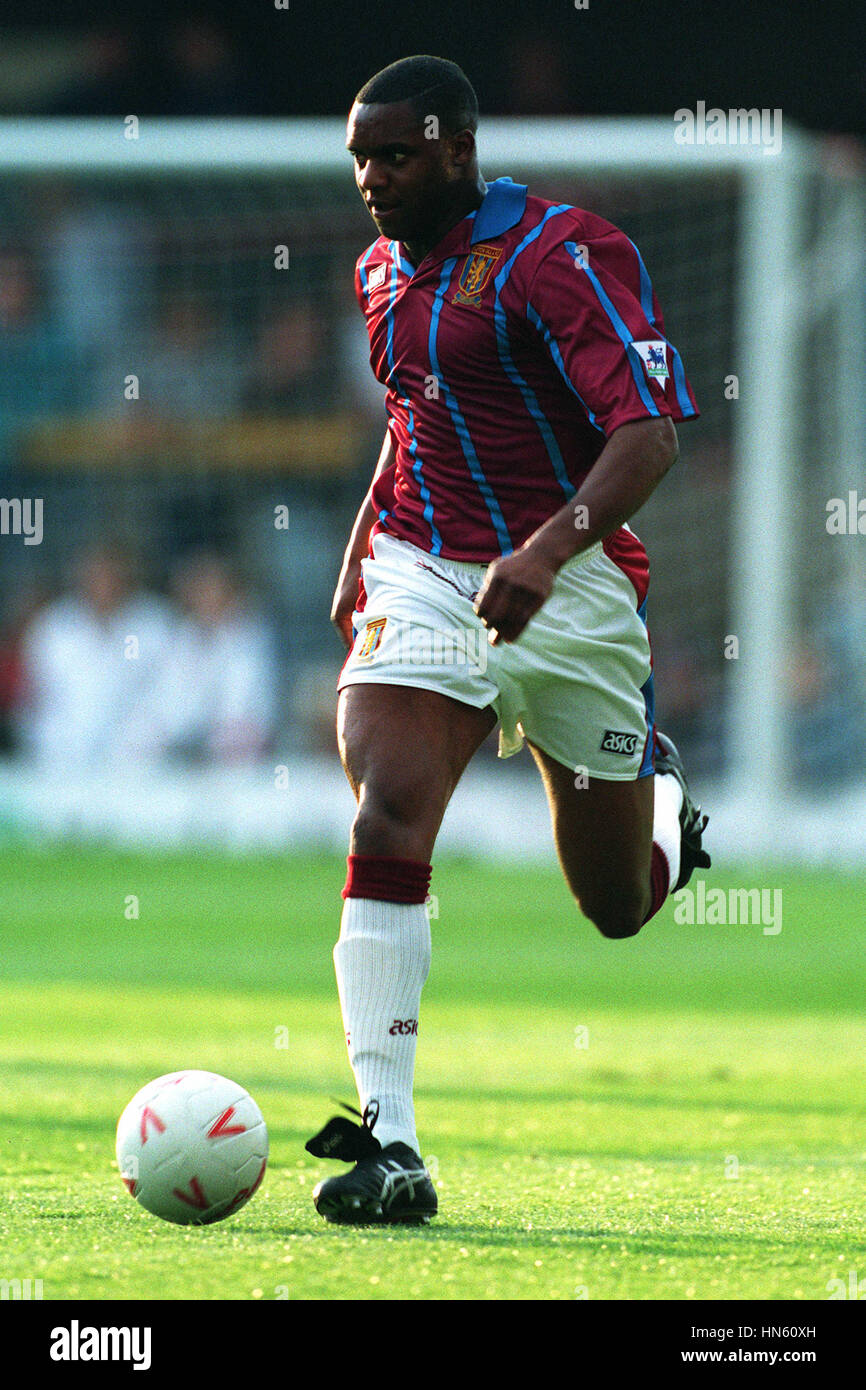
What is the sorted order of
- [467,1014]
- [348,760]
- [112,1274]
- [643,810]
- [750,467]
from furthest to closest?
1. [750,467]
2. [467,1014]
3. [643,810]
4. [348,760]
5. [112,1274]

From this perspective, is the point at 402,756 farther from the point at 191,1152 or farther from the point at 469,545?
the point at 191,1152

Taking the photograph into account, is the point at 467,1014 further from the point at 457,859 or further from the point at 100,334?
the point at 100,334

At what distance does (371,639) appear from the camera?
13.5 ft

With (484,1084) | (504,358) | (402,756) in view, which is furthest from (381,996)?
(484,1084)

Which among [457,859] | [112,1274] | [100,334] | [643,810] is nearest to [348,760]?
[643,810]

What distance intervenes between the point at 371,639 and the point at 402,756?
328 mm

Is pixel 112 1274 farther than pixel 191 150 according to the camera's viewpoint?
No

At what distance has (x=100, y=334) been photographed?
16.4 metres

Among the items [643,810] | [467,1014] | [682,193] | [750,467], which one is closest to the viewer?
[643,810]

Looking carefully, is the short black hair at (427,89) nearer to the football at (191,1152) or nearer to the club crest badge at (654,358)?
the club crest badge at (654,358)

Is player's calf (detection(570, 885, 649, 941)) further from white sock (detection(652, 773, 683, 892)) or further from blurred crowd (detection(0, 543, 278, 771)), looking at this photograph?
blurred crowd (detection(0, 543, 278, 771))

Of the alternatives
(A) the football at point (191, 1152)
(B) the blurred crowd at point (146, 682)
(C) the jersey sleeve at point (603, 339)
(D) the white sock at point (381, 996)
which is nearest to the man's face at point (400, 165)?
(C) the jersey sleeve at point (603, 339)

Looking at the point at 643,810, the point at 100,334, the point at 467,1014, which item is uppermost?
the point at 100,334
